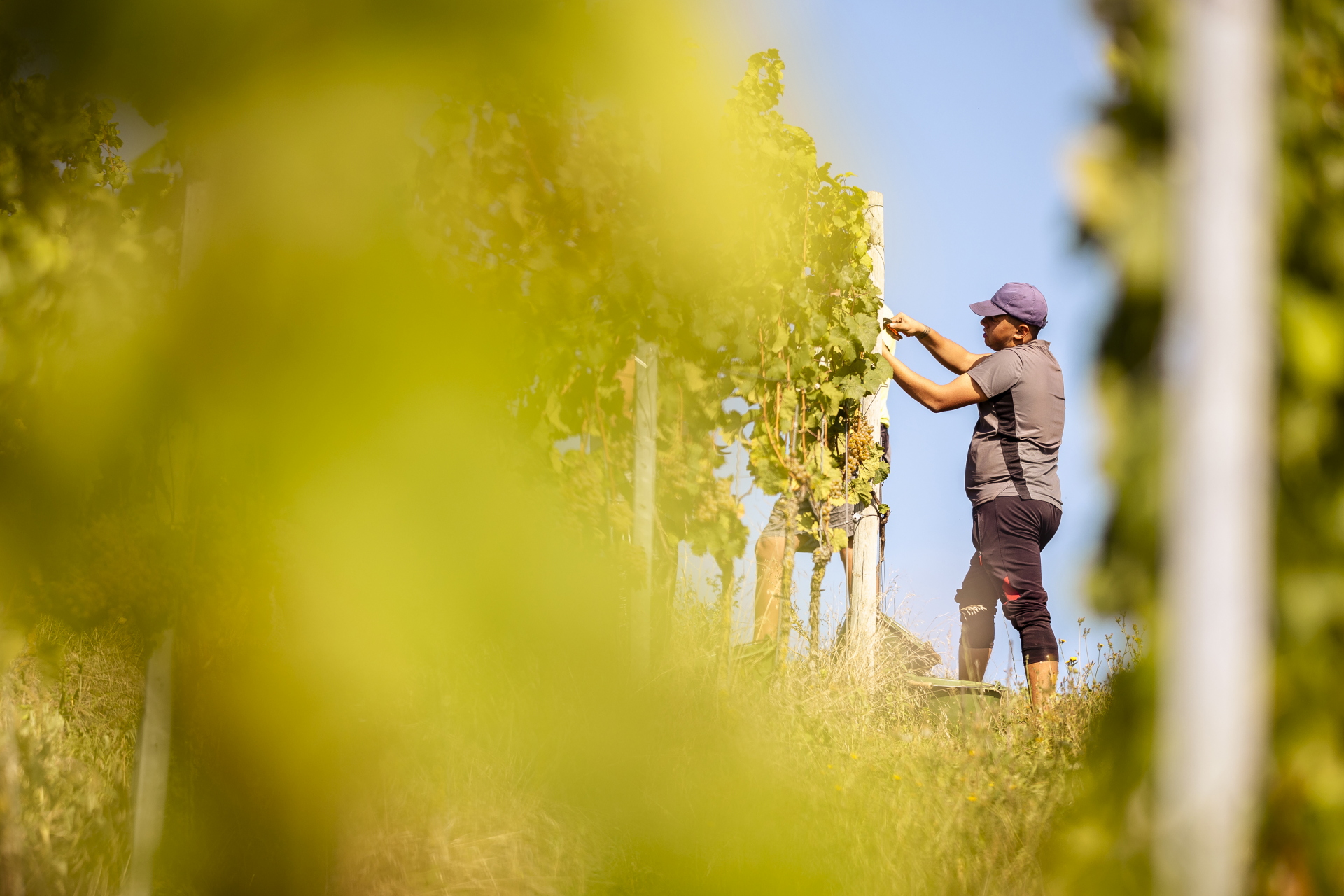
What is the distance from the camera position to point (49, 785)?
2.64 meters

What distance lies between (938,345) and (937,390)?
0.28 meters

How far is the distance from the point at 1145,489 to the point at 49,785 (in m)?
2.70

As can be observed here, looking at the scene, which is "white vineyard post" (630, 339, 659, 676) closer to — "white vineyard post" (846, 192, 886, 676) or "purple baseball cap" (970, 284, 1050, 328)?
"white vineyard post" (846, 192, 886, 676)

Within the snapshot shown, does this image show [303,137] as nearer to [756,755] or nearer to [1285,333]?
[756,755]

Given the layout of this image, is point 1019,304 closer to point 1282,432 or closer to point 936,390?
point 936,390

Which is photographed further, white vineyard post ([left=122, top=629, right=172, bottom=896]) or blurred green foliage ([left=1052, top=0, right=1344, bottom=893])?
white vineyard post ([left=122, top=629, right=172, bottom=896])

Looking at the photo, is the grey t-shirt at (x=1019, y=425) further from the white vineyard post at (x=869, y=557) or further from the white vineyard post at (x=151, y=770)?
the white vineyard post at (x=151, y=770)

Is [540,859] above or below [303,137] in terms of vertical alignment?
below

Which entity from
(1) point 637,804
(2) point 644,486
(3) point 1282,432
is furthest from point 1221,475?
(2) point 644,486

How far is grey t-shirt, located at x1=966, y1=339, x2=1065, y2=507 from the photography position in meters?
3.83

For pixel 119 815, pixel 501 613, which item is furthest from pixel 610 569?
pixel 119 815

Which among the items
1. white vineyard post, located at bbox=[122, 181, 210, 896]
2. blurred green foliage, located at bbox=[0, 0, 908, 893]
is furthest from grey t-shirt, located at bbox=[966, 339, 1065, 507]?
white vineyard post, located at bbox=[122, 181, 210, 896]

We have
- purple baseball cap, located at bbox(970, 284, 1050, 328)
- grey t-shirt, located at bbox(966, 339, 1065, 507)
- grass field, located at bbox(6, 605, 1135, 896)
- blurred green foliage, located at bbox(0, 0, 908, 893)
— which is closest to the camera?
grass field, located at bbox(6, 605, 1135, 896)

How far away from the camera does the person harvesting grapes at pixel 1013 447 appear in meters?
3.84
